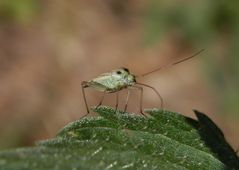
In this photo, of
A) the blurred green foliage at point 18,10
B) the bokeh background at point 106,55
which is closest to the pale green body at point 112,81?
the bokeh background at point 106,55

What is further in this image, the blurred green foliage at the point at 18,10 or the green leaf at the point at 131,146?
the blurred green foliage at the point at 18,10

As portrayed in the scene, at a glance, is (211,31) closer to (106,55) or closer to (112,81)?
(106,55)

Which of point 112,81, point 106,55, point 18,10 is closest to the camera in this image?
point 112,81

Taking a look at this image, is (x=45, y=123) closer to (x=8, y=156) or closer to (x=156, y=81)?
(x=156, y=81)

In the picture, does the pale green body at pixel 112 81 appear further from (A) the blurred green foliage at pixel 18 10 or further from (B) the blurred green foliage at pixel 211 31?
(A) the blurred green foliage at pixel 18 10

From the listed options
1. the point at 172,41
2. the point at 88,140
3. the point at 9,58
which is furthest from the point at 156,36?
the point at 88,140

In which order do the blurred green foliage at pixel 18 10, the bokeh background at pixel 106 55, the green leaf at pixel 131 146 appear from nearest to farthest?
the green leaf at pixel 131 146 < the bokeh background at pixel 106 55 < the blurred green foliage at pixel 18 10

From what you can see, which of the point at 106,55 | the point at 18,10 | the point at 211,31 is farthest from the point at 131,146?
the point at 106,55
